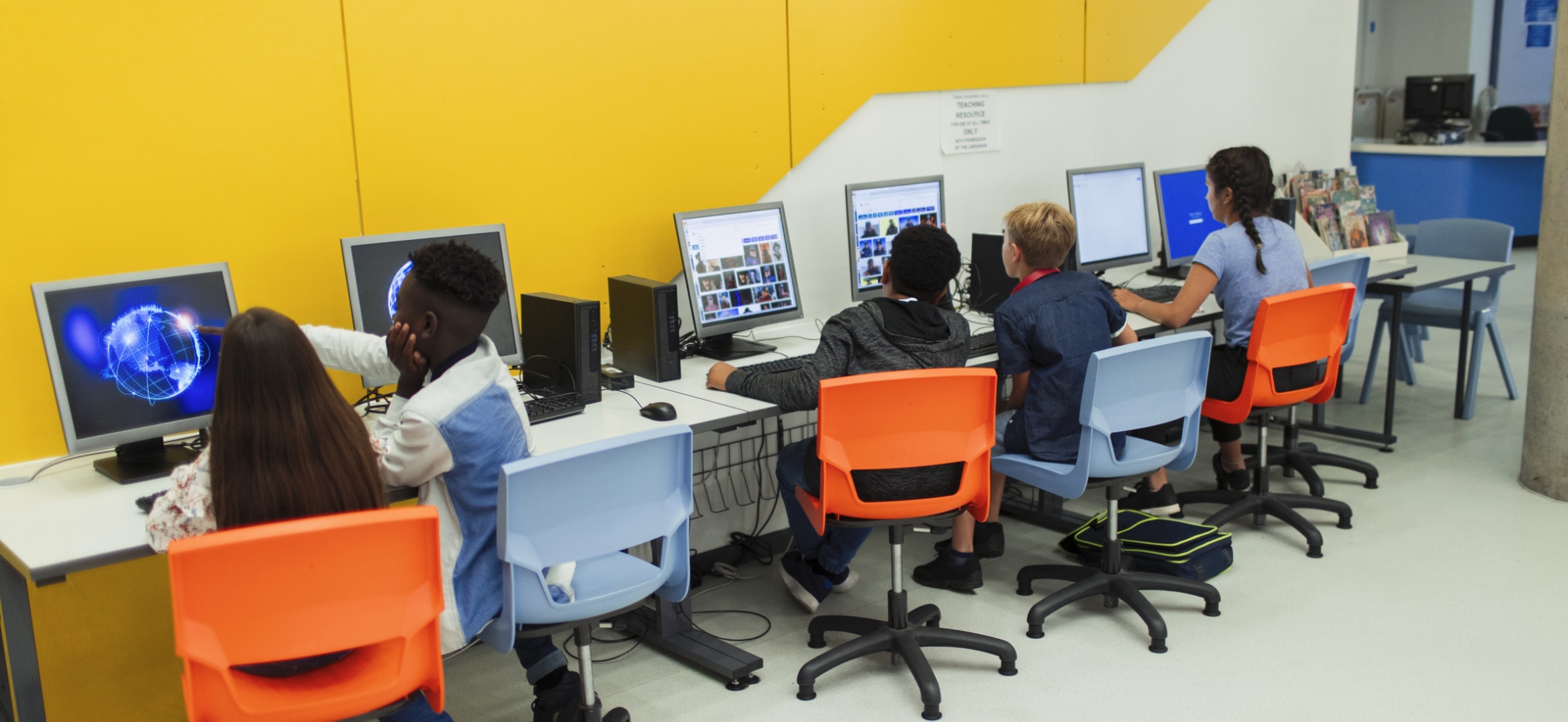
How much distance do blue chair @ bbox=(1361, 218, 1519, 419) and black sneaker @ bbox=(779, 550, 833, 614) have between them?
308 centimetres

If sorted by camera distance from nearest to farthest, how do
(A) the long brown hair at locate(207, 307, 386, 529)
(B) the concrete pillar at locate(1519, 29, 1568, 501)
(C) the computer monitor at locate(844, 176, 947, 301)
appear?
1. (A) the long brown hair at locate(207, 307, 386, 529)
2. (C) the computer monitor at locate(844, 176, 947, 301)
3. (B) the concrete pillar at locate(1519, 29, 1568, 501)

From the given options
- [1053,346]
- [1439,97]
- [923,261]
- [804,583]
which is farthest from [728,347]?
[1439,97]

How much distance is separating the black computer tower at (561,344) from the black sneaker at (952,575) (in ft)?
3.83

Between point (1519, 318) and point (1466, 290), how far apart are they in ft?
8.83

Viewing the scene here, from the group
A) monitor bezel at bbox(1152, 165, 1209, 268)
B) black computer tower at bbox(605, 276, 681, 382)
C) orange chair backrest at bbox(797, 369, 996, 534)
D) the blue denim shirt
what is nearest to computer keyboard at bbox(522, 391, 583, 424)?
black computer tower at bbox(605, 276, 681, 382)

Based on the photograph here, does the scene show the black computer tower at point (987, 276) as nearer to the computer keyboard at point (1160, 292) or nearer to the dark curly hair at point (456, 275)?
the computer keyboard at point (1160, 292)

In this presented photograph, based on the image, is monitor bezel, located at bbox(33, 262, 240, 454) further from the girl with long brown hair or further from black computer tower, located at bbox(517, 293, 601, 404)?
black computer tower, located at bbox(517, 293, 601, 404)

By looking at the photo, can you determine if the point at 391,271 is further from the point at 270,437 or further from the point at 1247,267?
the point at 1247,267

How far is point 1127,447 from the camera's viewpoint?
301cm

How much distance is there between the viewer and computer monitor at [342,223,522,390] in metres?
2.72

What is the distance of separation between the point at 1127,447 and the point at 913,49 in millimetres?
1717

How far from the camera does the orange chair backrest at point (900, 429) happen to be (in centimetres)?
247

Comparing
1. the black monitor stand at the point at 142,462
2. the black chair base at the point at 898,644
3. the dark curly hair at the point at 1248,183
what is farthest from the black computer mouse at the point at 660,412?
the dark curly hair at the point at 1248,183

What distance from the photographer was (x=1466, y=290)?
4648 mm
